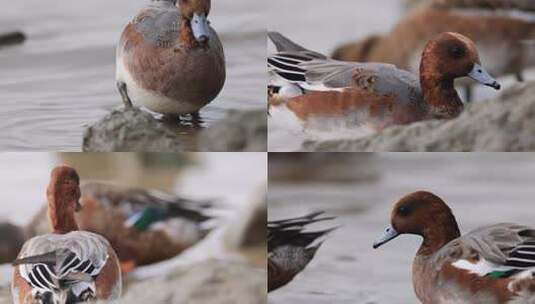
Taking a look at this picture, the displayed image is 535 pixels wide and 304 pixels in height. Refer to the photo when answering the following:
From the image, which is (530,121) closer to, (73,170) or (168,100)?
(168,100)

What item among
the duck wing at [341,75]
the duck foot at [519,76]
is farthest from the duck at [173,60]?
the duck foot at [519,76]

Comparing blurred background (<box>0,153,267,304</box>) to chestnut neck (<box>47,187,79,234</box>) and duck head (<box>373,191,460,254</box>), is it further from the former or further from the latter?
duck head (<box>373,191,460,254</box>)

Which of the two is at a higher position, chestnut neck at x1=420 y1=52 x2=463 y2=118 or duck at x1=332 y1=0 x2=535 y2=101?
duck at x1=332 y1=0 x2=535 y2=101

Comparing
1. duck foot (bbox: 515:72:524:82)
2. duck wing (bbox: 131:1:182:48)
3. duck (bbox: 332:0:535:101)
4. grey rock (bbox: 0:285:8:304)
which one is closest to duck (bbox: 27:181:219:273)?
grey rock (bbox: 0:285:8:304)

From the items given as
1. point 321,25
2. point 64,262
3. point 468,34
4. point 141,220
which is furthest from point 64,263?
point 468,34

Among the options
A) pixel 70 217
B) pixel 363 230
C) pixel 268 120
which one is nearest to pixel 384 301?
pixel 363 230

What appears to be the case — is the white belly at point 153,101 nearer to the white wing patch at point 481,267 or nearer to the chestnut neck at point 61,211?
the chestnut neck at point 61,211
